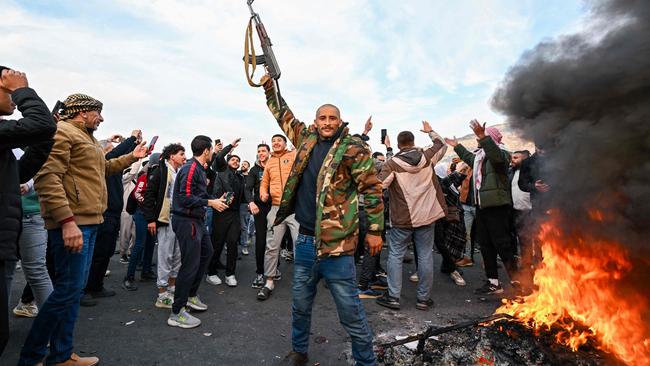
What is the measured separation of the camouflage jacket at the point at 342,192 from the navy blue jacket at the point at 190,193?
161 centimetres

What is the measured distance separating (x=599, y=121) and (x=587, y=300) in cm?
181

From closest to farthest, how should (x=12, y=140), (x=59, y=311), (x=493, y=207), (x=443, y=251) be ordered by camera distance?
(x=12, y=140) < (x=59, y=311) < (x=493, y=207) < (x=443, y=251)

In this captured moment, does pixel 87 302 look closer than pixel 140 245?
Yes

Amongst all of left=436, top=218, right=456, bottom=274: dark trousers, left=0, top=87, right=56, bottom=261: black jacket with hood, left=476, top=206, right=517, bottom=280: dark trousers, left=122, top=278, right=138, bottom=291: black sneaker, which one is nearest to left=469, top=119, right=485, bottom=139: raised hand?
left=476, top=206, right=517, bottom=280: dark trousers

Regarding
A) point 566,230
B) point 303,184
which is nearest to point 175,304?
point 303,184

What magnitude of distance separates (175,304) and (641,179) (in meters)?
4.81

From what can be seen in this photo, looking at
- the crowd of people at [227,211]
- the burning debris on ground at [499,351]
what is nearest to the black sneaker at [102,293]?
the crowd of people at [227,211]

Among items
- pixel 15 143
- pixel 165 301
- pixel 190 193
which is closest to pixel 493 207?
pixel 190 193

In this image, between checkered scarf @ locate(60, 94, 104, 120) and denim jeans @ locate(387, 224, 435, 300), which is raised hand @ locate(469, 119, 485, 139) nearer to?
denim jeans @ locate(387, 224, 435, 300)

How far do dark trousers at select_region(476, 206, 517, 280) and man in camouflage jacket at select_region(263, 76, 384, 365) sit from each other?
3.27m

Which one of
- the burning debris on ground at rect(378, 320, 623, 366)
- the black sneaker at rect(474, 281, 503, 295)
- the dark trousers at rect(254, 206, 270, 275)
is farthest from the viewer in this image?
the dark trousers at rect(254, 206, 270, 275)

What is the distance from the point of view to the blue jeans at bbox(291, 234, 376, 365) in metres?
3.15

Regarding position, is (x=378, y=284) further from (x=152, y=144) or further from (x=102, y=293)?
(x=102, y=293)

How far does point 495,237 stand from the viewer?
18.7 feet
